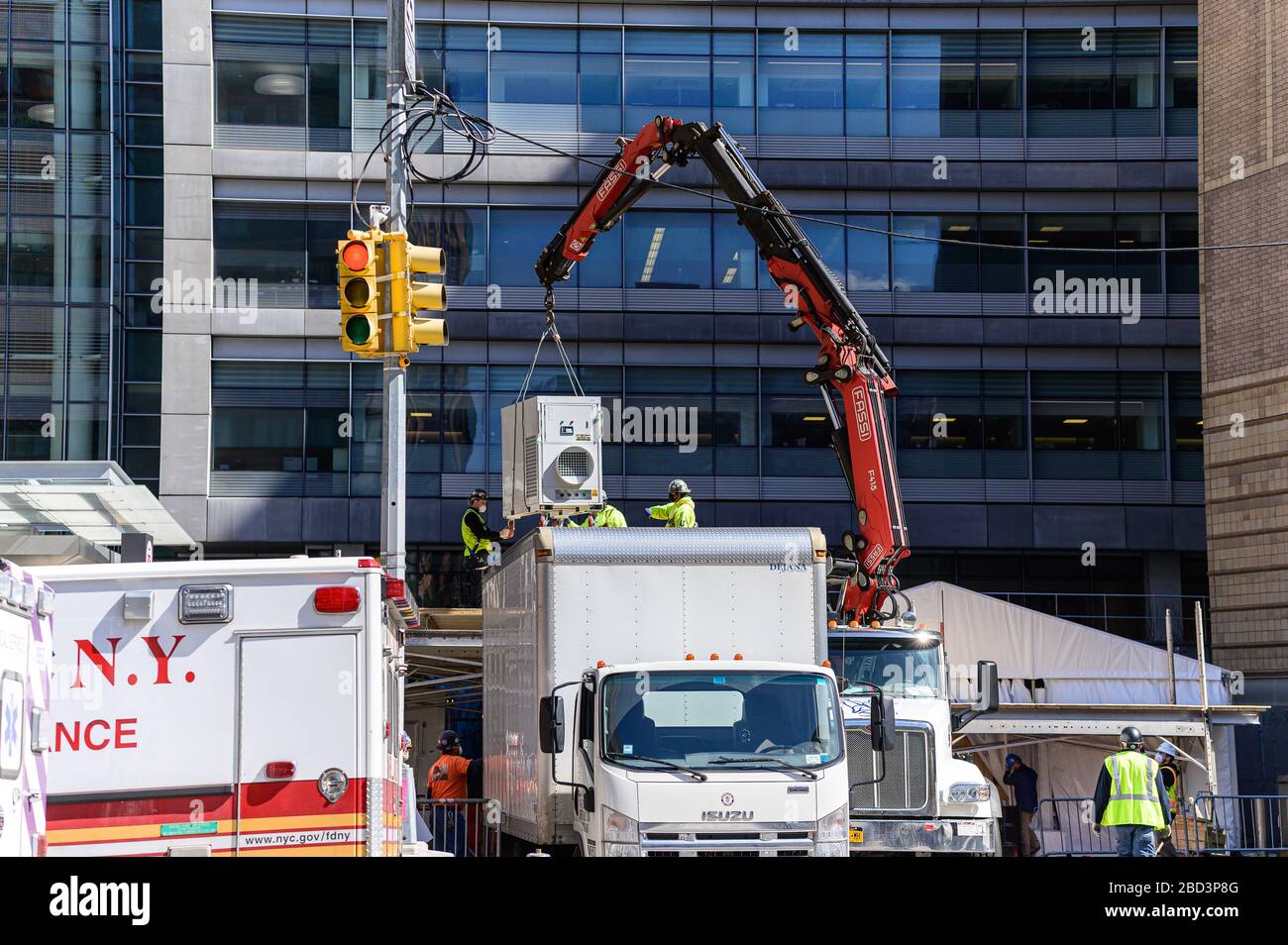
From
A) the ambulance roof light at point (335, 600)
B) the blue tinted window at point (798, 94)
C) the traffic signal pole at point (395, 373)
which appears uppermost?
the blue tinted window at point (798, 94)

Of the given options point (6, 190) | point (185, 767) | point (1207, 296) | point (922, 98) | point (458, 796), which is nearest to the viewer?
point (185, 767)

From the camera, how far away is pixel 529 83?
37906 millimetres

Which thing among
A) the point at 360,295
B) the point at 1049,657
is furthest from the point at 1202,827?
the point at 360,295

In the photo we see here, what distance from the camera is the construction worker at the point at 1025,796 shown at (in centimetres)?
2438

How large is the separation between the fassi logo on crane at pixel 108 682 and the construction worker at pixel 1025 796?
1766cm

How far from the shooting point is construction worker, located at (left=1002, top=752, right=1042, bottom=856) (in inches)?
960

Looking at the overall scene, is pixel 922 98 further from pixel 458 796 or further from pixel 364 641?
pixel 364 641

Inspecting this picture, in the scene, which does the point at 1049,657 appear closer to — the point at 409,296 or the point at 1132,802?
the point at 1132,802

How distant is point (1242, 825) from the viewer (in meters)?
21.5

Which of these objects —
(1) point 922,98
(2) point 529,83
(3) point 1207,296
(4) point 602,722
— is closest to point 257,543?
(2) point 529,83

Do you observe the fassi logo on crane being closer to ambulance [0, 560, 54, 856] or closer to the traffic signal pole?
ambulance [0, 560, 54, 856]

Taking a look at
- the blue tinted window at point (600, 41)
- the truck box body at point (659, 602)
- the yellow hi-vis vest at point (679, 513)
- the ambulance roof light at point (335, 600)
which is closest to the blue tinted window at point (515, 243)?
the blue tinted window at point (600, 41)

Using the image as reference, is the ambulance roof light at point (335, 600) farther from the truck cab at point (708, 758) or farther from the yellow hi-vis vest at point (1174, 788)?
the yellow hi-vis vest at point (1174, 788)

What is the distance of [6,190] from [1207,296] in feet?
83.1
